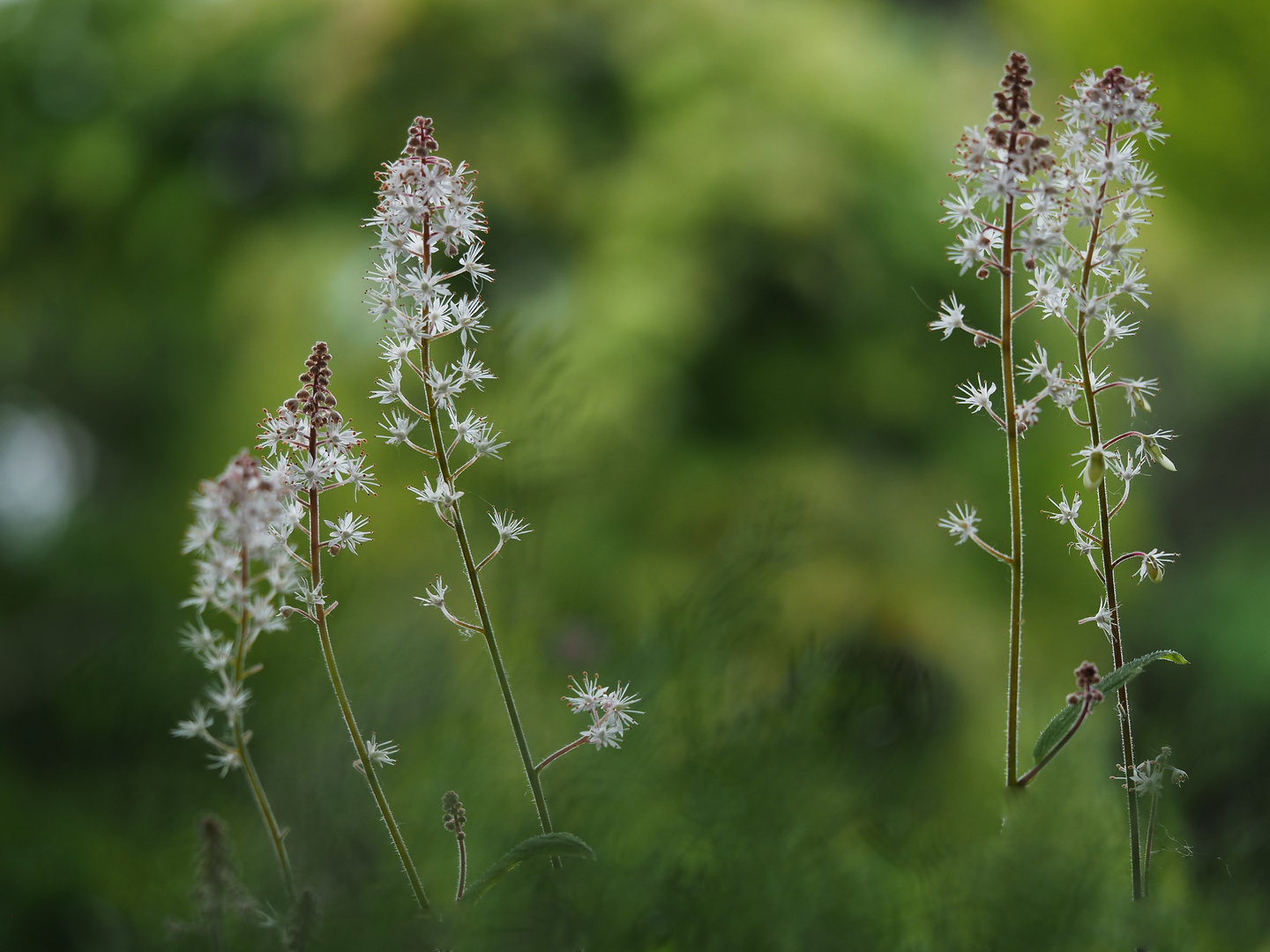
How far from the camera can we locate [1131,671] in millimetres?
247

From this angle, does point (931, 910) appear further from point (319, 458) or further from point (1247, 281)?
point (1247, 281)

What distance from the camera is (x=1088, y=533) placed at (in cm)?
30

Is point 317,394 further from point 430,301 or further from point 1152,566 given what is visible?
point 1152,566

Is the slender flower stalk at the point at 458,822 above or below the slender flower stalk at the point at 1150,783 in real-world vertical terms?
below

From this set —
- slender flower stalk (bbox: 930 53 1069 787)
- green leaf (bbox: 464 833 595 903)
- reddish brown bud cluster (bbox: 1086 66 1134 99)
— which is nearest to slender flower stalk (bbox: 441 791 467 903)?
green leaf (bbox: 464 833 595 903)

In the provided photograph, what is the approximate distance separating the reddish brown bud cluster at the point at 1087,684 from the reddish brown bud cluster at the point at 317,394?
0.20 m

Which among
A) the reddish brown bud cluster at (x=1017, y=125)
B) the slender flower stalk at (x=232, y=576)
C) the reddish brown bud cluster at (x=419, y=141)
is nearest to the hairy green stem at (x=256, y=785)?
the slender flower stalk at (x=232, y=576)

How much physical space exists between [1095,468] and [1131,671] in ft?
0.17

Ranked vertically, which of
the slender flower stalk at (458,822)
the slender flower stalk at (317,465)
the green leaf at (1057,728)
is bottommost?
the slender flower stalk at (458,822)

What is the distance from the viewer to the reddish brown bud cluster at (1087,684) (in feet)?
0.85

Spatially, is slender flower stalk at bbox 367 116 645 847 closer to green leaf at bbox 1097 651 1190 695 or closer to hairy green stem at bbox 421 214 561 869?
hairy green stem at bbox 421 214 561 869

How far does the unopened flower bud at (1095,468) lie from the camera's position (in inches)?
Answer: 10.4

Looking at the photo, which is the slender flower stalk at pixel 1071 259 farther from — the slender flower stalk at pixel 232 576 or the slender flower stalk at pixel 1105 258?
the slender flower stalk at pixel 232 576

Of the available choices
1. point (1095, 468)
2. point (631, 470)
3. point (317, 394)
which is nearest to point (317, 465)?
point (317, 394)
